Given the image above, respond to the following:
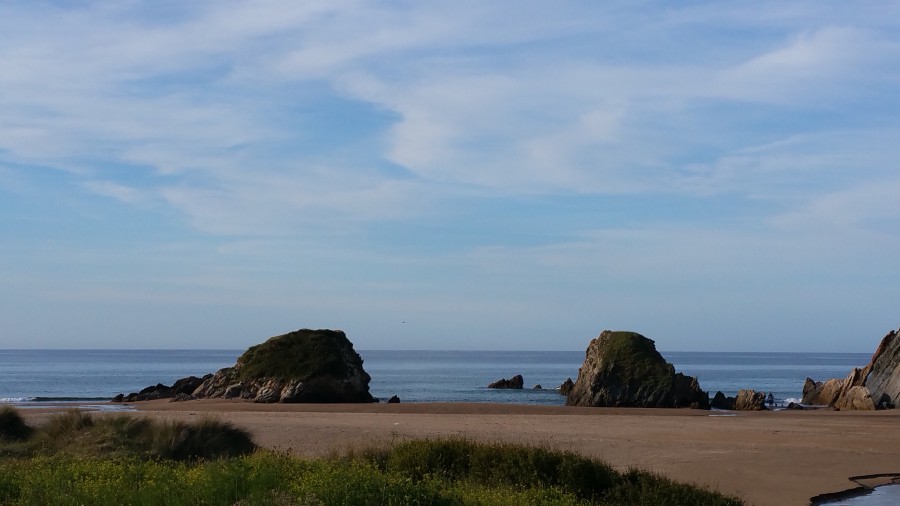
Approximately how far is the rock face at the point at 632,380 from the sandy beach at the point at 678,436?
419 centimetres

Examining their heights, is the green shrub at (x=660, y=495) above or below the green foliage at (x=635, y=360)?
below

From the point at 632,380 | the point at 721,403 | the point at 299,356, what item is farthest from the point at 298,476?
the point at 721,403

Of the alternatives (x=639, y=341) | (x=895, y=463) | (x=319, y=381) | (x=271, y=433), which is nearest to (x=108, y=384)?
(x=319, y=381)

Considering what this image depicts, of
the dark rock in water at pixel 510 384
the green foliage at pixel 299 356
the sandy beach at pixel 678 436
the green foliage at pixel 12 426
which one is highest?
the green foliage at pixel 299 356

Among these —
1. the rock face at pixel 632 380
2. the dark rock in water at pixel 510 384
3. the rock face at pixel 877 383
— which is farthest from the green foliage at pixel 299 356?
the dark rock in water at pixel 510 384

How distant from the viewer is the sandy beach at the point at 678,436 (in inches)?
688

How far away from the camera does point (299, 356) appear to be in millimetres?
45688

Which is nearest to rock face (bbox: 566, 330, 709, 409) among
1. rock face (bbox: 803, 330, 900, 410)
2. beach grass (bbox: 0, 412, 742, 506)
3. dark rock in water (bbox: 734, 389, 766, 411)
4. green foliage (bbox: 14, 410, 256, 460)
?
dark rock in water (bbox: 734, 389, 766, 411)

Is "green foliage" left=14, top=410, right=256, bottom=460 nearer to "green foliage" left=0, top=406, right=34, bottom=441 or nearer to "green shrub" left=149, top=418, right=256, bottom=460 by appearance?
"green shrub" left=149, top=418, right=256, bottom=460

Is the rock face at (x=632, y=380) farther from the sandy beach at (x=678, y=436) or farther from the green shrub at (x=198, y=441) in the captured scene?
the green shrub at (x=198, y=441)

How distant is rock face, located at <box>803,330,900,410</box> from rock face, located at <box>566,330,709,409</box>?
22.6 ft

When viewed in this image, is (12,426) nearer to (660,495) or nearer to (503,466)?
(503,466)

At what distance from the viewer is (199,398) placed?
45.6 metres

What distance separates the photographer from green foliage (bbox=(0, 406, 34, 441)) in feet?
65.1
